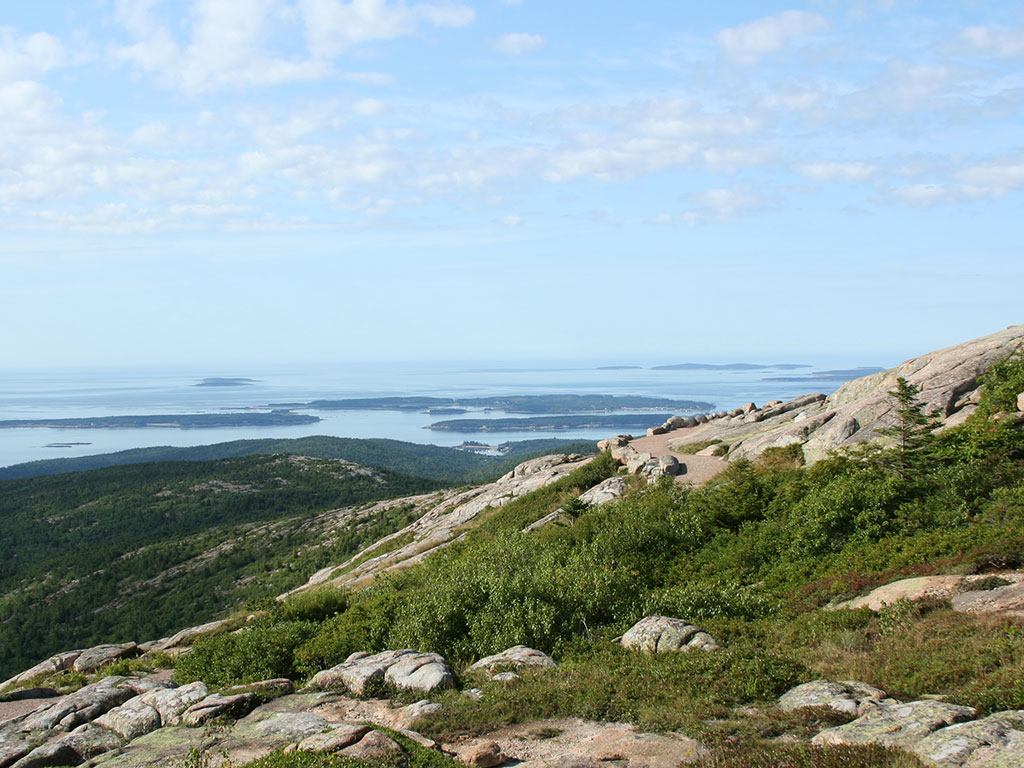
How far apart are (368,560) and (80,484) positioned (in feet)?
209

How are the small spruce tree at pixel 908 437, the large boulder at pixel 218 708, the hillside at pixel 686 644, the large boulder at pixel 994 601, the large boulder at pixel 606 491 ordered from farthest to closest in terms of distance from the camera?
the large boulder at pixel 606 491, the small spruce tree at pixel 908 437, the large boulder at pixel 994 601, the large boulder at pixel 218 708, the hillside at pixel 686 644

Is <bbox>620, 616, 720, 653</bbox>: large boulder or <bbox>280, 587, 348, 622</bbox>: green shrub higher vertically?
<bbox>620, 616, 720, 653</bbox>: large boulder

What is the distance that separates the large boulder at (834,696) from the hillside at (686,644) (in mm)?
47

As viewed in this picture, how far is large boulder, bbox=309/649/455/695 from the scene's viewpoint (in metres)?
10.9

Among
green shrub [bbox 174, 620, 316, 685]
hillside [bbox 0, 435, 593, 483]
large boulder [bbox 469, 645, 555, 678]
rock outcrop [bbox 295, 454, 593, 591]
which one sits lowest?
hillside [bbox 0, 435, 593, 483]

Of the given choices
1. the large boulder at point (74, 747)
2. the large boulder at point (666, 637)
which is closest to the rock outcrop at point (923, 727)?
the large boulder at point (666, 637)

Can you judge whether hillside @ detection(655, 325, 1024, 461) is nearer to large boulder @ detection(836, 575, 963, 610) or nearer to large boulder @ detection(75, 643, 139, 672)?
large boulder @ detection(836, 575, 963, 610)

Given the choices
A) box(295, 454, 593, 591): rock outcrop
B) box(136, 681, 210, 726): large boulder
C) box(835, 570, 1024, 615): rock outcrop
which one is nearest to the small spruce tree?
box(835, 570, 1024, 615): rock outcrop

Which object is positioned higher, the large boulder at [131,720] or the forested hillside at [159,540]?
the large boulder at [131,720]

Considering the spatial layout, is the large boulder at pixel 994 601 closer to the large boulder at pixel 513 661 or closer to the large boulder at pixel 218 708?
the large boulder at pixel 513 661

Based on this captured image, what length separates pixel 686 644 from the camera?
11.3 metres

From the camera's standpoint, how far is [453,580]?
15398 mm

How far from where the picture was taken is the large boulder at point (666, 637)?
36.5 ft

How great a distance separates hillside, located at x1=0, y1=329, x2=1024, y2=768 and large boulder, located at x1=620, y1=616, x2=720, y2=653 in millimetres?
47
